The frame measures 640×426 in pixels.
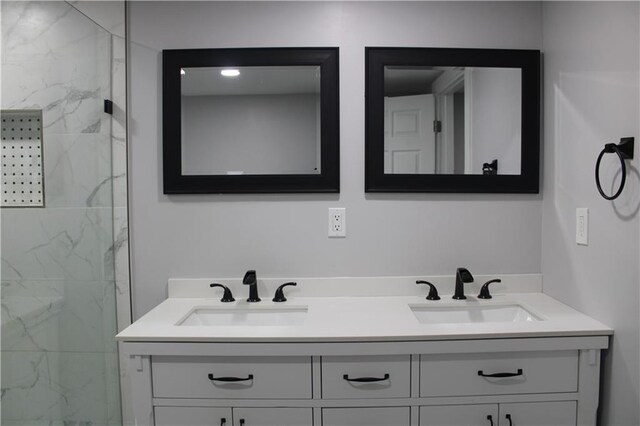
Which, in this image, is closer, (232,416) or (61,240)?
(232,416)

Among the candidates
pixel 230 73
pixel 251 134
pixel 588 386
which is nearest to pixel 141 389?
pixel 251 134

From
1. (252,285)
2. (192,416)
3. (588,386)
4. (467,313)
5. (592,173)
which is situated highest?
(592,173)

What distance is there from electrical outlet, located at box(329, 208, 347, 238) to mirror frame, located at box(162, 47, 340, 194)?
107mm

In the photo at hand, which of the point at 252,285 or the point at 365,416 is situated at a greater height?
the point at 252,285

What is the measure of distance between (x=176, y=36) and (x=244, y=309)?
1.33m

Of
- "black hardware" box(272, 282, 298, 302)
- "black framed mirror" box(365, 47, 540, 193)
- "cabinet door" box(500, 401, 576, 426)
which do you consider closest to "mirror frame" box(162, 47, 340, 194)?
"black framed mirror" box(365, 47, 540, 193)

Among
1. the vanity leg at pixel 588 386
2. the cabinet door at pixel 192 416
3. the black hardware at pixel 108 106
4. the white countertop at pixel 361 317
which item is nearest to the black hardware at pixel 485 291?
the white countertop at pixel 361 317

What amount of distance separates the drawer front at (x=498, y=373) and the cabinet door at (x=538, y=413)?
53mm

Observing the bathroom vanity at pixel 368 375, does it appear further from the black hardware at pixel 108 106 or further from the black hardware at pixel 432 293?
the black hardware at pixel 108 106

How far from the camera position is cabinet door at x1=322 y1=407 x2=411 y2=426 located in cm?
121

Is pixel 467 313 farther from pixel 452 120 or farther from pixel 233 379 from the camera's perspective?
pixel 233 379

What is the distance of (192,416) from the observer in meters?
1.22

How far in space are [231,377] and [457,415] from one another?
2.71ft

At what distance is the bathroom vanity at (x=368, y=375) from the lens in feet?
3.91
